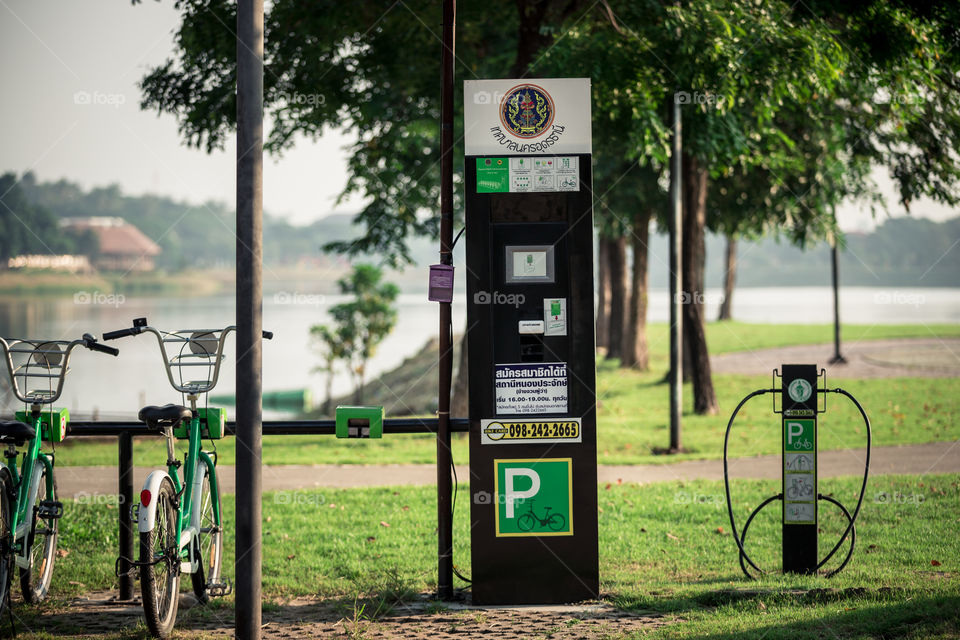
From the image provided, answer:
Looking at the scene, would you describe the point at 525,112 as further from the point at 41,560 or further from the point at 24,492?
the point at 41,560

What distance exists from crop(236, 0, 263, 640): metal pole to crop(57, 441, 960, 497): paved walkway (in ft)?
16.5

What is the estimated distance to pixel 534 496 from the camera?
5344mm

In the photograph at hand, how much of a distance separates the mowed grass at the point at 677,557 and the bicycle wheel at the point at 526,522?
66 cm

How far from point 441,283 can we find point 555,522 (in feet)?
5.21

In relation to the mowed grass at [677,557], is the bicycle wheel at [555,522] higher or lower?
higher

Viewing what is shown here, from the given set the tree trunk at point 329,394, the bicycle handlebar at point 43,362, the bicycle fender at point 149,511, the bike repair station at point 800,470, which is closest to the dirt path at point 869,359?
the tree trunk at point 329,394

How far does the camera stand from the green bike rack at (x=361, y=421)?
5.48 meters

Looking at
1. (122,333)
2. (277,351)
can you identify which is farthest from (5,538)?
(277,351)

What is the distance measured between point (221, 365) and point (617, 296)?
21.4 m

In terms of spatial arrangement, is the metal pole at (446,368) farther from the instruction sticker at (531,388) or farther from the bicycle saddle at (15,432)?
the bicycle saddle at (15,432)

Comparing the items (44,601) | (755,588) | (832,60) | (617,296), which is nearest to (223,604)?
(44,601)

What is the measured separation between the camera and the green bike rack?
548cm

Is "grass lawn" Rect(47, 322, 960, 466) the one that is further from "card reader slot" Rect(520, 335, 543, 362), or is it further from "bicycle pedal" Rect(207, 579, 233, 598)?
"card reader slot" Rect(520, 335, 543, 362)

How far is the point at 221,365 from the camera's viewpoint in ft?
16.9
